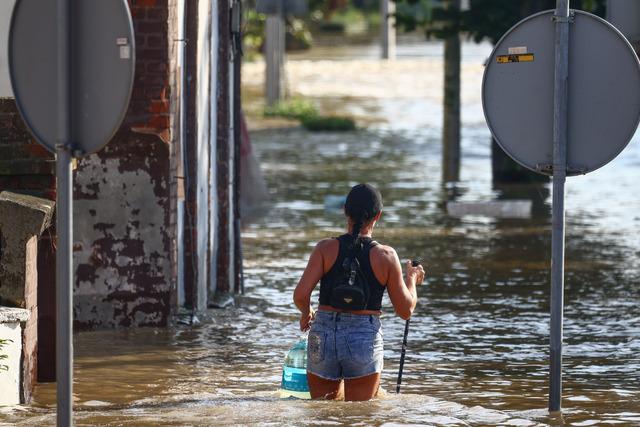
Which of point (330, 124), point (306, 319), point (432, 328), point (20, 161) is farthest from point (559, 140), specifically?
point (330, 124)

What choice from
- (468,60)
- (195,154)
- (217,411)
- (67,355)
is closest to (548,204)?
(195,154)

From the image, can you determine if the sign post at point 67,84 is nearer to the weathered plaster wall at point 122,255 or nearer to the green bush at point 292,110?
the weathered plaster wall at point 122,255

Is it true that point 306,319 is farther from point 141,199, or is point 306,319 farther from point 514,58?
point 141,199

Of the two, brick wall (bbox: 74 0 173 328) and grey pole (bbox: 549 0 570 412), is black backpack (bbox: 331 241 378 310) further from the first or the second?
brick wall (bbox: 74 0 173 328)

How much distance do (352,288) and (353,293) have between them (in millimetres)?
24

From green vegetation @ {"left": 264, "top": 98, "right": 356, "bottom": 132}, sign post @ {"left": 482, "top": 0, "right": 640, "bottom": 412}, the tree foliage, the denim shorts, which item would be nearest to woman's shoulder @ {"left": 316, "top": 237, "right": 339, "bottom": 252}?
the denim shorts

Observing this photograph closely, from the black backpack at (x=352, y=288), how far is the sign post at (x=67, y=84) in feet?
6.28

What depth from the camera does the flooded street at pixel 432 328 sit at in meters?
7.59

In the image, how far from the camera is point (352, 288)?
7.12 metres

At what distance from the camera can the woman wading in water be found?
7.15 m

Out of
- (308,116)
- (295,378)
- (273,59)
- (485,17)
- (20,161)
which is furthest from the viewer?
(273,59)

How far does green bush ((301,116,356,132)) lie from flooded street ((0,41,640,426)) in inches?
194

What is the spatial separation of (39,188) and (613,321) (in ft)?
14.6

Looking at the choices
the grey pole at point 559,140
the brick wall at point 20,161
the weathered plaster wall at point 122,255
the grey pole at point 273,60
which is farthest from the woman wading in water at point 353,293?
the grey pole at point 273,60
